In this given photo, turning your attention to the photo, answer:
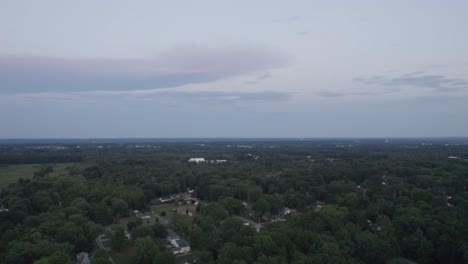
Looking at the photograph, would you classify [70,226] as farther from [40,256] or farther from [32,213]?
[32,213]

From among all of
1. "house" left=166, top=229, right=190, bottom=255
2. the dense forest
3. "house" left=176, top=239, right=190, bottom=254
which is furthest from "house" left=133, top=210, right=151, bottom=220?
"house" left=176, top=239, right=190, bottom=254

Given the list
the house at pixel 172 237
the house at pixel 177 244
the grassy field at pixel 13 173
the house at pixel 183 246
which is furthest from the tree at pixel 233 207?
the grassy field at pixel 13 173

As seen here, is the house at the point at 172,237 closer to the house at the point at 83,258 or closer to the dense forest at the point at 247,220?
the dense forest at the point at 247,220

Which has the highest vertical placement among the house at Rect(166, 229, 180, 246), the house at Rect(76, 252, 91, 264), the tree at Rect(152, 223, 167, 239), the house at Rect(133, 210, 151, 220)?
the tree at Rect(152, 223, 167, 239)

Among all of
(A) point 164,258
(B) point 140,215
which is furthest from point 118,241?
(B) point 140,215

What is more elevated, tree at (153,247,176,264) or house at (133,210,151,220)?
tree at (153,247,176,264)

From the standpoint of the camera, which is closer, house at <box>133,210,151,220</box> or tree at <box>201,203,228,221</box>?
tree at <box>201,203,228,221</box>

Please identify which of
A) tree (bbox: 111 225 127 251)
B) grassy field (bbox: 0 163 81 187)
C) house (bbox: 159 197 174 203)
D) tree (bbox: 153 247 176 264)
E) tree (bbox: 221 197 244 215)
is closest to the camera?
tree (bbox: 153 247 176 264)

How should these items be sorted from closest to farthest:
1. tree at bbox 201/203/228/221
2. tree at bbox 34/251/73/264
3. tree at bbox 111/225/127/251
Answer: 1. tree at bbox 34/251/73/264
2. tree at bbox 111/225/127/251
3. tree at bbox 201/203/228/221

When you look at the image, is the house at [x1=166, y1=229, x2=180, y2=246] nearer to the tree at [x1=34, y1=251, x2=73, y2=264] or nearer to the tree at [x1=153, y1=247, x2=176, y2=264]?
the tree at [x1=153, y1=247, x2=176, y2=264]

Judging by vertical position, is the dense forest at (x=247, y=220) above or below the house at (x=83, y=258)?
above
